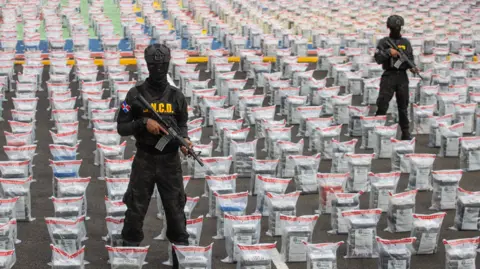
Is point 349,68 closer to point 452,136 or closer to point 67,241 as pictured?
point 452,136

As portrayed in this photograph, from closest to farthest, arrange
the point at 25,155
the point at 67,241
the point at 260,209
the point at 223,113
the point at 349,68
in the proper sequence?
1. the point at 67,241
2. the point at 260,209
3. the point at 25,155
4. the point at 223,113
5. the point at 349,68

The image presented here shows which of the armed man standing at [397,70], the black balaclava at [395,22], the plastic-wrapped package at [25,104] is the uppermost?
the black balaclava at [395,22]

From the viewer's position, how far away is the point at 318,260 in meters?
9.77

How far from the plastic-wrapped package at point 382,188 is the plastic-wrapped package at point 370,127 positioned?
9.44 ft

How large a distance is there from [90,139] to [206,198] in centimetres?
359

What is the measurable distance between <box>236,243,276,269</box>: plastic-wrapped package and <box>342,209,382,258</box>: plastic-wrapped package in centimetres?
126

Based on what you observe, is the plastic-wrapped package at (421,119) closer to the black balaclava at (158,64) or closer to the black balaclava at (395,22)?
the black balaclava at (395,22)

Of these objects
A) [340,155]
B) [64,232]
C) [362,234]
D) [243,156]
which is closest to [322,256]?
[362,234]

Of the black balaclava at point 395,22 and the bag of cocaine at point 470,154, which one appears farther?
the black balaclava at point 395,22

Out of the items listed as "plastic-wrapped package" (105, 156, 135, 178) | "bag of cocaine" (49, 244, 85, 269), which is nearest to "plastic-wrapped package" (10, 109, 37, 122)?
"plastic-wrapped package" (105, 156, 135, 178)

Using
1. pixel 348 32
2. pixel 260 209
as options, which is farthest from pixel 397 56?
pixel 348 32

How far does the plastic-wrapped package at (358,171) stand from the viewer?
41.5 feet

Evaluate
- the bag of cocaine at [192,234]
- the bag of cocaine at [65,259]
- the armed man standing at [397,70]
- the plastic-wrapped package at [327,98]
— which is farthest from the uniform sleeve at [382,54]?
the bag of cocaine at [65,259]

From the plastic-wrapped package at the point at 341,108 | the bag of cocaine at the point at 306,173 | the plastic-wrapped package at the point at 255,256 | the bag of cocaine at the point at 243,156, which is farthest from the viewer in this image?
the plastic-wrapped package at the point at 341,108
